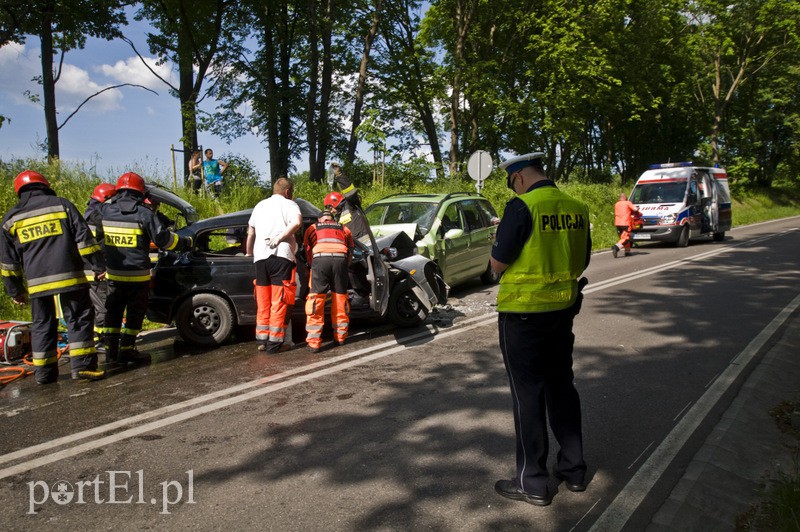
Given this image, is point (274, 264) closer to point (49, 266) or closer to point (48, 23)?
point (49, 266)

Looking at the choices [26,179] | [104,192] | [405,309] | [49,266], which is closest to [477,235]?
[405,309]

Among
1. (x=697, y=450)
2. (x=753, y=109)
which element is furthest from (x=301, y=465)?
(x=753, y=109)

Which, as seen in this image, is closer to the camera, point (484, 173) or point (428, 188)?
point (484, 173)

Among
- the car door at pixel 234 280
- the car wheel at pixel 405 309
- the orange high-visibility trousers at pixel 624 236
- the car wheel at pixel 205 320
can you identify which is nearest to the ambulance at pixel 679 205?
the orange high-visibility trousers at pixel 624 236

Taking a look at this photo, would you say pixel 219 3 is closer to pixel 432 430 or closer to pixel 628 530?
pixel 432 430

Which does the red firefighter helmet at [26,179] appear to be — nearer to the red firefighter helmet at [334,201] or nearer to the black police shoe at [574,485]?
the red firefighter helmet at [334,201]

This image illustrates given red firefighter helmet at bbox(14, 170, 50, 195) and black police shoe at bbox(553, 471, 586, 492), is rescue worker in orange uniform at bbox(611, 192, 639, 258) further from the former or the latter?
red firefighter helmet at bbox(14, 170, 50, 195)

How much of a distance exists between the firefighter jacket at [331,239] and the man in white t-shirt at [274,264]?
266 mm

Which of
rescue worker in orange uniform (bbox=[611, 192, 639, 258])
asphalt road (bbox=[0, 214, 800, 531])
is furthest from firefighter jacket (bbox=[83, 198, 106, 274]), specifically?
rescue worker in orange uniform (bbox=[611, 192, 639, 258])

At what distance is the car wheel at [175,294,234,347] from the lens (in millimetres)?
7613

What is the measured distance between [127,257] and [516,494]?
5041mm

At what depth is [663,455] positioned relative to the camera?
13.5 feet

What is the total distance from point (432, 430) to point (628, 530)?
1678mm

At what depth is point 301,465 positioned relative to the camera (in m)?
4.02
